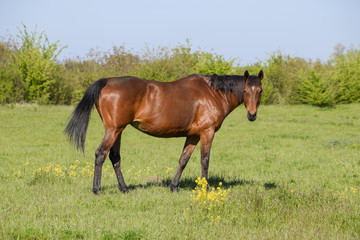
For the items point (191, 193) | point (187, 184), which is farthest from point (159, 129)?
point (187, 184)

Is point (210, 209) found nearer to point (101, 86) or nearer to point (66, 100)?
point (101, 86)

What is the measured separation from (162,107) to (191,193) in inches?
69.3

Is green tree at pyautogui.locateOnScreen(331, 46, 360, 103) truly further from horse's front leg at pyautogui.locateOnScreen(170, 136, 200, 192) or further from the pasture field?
horse's front leg at pyautogui.locateOnScreen(170, 136, 200, 192)

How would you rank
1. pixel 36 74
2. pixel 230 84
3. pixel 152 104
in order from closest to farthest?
pixel 152 104
pixel 230 84
pixel 36 74

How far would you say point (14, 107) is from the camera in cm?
2716

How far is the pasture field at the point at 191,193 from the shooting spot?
4905 millimetres

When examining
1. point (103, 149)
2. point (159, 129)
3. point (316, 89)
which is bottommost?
point (103, 149)

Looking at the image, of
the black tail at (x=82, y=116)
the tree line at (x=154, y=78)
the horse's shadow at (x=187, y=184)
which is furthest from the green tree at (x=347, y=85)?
the black tail at (x=82, y=116)

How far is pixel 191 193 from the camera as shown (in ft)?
24.2

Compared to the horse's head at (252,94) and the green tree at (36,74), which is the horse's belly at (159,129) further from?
the green tree at (36,74)

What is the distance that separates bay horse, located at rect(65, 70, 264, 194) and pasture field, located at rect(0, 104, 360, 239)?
0.92m

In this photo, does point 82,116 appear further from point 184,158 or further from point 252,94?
point 252,94

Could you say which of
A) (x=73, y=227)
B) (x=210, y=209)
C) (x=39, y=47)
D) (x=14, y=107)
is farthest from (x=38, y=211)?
(x=39, y=47)

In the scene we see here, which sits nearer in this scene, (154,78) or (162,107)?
(162,107)
